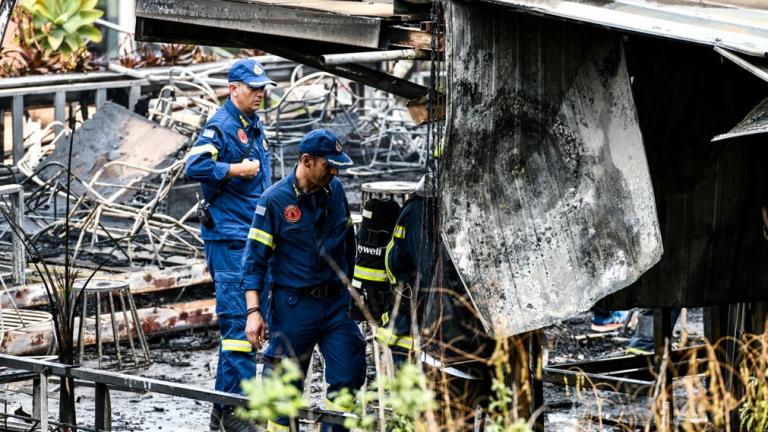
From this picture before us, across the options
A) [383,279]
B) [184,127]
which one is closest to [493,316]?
[383,279]

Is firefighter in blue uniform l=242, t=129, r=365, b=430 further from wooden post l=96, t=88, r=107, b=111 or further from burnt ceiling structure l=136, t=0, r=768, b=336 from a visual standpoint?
wooden post l=96, t=88, r=107, b=111

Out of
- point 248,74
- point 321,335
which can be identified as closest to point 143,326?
point 248,74

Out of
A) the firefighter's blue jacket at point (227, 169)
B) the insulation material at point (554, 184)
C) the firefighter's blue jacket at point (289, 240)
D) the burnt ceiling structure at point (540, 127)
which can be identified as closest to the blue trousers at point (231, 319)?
the firefighter's blue jacket at point (227, 169)

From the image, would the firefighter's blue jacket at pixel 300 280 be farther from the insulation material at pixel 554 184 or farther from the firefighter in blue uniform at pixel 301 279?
the insulation material at pixel 554 184

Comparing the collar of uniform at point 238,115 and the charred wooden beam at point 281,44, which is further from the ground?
the charred wooden beam at point 281,44

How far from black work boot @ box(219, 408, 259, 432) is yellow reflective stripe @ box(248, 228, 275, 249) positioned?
117 cm

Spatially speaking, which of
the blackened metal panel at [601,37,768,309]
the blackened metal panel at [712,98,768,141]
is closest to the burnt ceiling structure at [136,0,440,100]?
the blackened metal panel at [601,37,768,309]

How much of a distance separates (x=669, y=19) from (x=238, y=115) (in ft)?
11.2

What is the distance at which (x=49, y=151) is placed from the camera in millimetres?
14938

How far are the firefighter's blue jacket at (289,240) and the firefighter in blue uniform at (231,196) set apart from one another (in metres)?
0.64

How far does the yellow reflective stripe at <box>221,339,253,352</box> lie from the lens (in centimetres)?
767

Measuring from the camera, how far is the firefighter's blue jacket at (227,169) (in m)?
7.85

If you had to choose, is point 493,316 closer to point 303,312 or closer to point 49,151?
point 303,312

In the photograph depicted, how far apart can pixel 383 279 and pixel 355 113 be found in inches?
433
